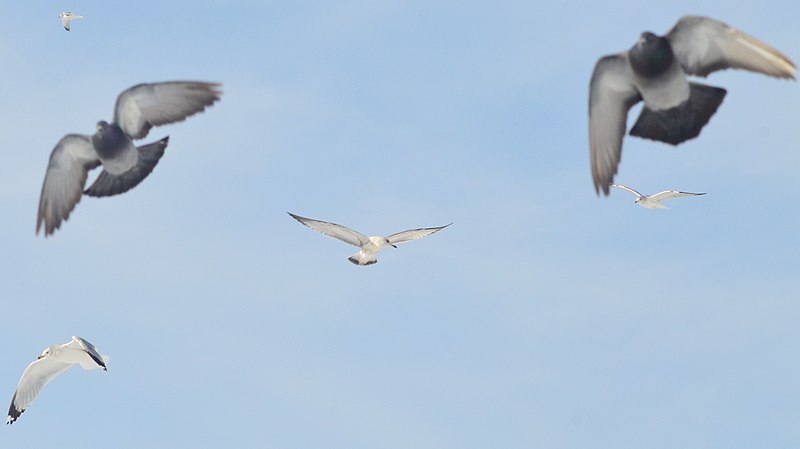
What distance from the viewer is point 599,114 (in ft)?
102

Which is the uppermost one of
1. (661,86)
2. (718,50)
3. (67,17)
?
(67,17)

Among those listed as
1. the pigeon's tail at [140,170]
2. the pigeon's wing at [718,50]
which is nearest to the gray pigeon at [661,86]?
the pigeon's wing at [718,50]

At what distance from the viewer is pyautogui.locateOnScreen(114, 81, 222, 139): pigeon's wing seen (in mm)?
35469

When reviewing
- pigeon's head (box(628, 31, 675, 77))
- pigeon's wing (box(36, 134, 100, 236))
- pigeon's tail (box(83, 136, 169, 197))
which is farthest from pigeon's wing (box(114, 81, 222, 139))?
pigeon's head (box(628, 31, 675, 77))

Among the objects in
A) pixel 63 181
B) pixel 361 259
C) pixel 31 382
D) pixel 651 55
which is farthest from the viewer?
pixel 31 382

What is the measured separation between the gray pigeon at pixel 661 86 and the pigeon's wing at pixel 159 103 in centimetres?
1067

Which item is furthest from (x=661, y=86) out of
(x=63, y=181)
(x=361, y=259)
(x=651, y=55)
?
(x=361, y=259)

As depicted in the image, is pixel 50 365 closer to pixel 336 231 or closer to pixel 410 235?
pixel 336 231

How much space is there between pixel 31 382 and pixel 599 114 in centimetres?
2729

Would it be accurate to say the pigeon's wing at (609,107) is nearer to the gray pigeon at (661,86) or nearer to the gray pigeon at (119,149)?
the gray pigeon at (661,86)

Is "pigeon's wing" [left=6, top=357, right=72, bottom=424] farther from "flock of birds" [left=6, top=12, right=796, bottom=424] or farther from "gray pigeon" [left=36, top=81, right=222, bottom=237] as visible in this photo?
"gray pigeon" [left=36, top=81, right=222, bottom=237]

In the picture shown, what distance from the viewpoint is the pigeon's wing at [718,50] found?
29062 millimetres

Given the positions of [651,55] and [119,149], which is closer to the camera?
[651,55]

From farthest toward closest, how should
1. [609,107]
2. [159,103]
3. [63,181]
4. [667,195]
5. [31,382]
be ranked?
[667,195]
[31,382]
[63,181]
[159,103]
[609,107]
